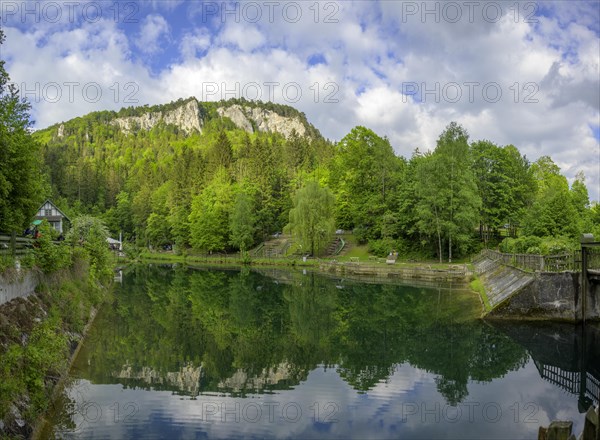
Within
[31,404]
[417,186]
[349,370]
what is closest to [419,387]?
[349,370]

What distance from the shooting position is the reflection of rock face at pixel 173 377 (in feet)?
49.9

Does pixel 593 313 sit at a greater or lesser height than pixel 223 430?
greater

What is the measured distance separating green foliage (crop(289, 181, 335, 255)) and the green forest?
0.16 meters

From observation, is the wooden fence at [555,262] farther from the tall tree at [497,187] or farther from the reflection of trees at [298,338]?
the tall tree at [497,187]

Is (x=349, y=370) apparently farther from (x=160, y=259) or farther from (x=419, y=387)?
(x=160, y=259)

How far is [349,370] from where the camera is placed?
17.2 meters

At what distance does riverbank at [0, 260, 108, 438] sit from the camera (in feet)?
32.3

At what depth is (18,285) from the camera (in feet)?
51.1

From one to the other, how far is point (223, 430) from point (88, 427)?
344 cm

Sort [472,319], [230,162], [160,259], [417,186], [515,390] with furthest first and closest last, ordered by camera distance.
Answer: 1. [230,162]
2. [160,259]
3. [417,186]
4. [472,319]
5. [515,390]

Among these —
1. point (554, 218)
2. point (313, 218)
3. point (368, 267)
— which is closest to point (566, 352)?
point (554, 218)

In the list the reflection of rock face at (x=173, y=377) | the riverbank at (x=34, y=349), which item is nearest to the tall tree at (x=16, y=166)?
the riverbank at (x=34, y=349)

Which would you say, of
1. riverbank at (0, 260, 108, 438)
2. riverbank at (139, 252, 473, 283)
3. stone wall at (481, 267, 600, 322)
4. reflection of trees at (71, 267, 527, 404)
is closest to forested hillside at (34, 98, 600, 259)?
riverbank at (139, 252, 473, 283)

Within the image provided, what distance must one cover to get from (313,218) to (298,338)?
1566 inches
